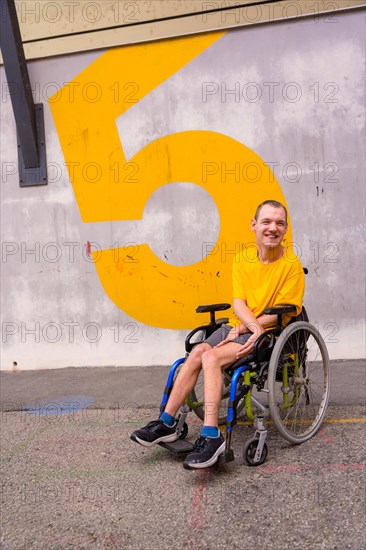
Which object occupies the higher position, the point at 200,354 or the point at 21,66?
the point at 21,66

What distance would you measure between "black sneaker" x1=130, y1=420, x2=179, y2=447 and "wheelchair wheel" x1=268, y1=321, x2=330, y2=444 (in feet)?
1.92

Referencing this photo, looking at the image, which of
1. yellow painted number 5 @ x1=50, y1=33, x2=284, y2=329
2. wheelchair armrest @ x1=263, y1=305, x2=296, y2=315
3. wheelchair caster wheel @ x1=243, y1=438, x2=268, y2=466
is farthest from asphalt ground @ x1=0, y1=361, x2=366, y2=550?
yellow painted number 5 @ x1=50, y1=33, x2=284, y2=329

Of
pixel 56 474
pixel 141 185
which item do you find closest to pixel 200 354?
pixel 56 474

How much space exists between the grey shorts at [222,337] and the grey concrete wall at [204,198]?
6.36 ft

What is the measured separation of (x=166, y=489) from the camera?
8.64 ft

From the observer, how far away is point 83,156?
5.26 meters

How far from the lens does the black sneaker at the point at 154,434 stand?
2797mm

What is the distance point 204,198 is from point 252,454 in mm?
2821

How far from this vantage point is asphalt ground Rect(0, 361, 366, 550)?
7.24 feet

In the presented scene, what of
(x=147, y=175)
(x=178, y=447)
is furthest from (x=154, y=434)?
(x=147, y=175)

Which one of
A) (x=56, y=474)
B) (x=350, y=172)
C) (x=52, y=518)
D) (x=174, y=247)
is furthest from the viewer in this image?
(x=174, y=247)

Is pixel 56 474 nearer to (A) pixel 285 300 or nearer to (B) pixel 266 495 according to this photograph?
(B) pixel 266 495

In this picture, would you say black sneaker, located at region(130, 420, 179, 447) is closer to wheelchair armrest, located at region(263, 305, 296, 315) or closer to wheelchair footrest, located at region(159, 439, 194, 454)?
wheelchair footrest, located at region(159, 439, 194, 454)

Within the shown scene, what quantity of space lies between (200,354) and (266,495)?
2.67 feet
